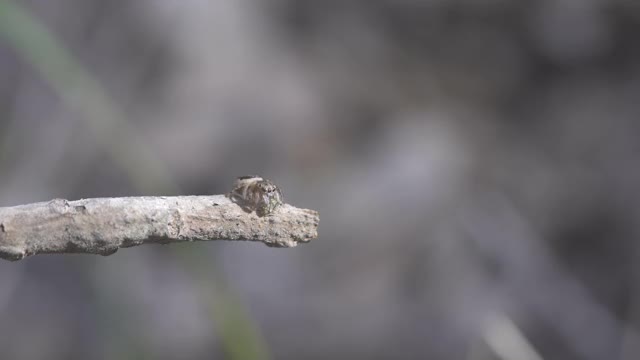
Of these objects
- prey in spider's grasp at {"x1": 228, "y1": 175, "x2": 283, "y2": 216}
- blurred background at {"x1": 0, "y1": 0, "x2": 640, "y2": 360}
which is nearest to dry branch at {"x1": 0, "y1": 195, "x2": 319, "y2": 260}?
prey in spider's grasp at {"x1": 228, "y1": 175, "x2": 283, "y2": 216}

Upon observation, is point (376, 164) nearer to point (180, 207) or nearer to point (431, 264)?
point (431, 264)

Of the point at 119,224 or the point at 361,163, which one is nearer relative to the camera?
the point at 119,224

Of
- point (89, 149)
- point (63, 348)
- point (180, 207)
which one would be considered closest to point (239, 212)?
point (180, 207)

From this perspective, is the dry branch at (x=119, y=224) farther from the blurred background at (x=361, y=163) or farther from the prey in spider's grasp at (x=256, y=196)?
the blurred background at (x=361, y=163)

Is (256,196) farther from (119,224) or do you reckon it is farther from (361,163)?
(361,163)

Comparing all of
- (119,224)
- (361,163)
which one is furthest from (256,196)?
(361,163)

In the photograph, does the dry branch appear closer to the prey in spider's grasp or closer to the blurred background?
the prey in spider's grasp

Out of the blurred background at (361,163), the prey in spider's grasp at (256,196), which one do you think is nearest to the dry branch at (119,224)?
the prey in spider's grasp at (256,196)
